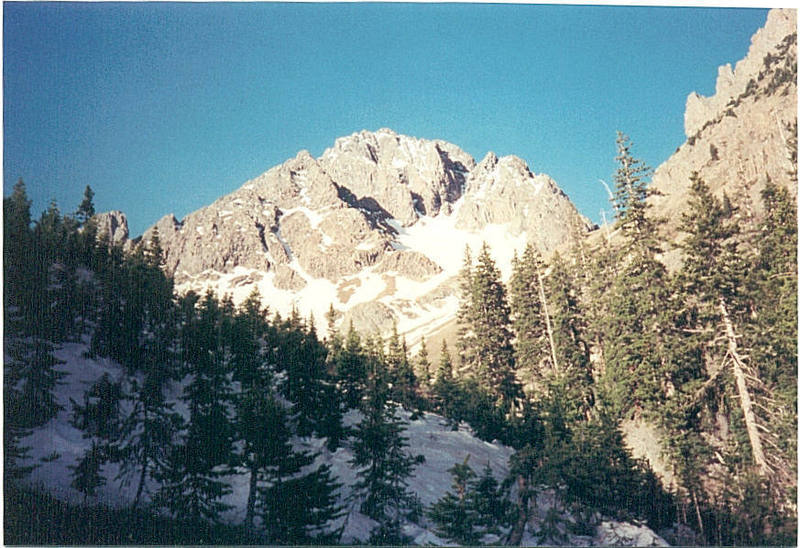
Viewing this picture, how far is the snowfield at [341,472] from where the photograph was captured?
11570mm

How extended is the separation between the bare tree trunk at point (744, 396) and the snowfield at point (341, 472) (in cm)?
411

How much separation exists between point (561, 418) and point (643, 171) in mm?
10591

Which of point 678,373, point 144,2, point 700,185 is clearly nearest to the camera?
point 144,2

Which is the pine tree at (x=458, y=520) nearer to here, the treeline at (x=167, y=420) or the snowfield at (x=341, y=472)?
the snowfield at (x=341, y=472)

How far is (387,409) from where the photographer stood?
14.1 metres

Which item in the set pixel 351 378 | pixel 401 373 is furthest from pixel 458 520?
pixel 401 373

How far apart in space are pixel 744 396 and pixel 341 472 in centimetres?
1295

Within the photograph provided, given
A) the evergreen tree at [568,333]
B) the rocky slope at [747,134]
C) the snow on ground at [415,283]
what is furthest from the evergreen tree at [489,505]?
the snow on ground at [415,283]

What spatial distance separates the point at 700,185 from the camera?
16.2 m

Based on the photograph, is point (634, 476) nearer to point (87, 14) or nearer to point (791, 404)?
point (791, 404)

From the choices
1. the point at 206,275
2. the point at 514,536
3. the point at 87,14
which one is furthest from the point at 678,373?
the point at 206,275

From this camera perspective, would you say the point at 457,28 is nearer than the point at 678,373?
Yes

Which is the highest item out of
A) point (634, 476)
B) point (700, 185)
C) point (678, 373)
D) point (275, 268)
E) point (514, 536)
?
point (275, 268)

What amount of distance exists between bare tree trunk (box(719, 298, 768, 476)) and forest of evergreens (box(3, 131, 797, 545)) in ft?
0.20
